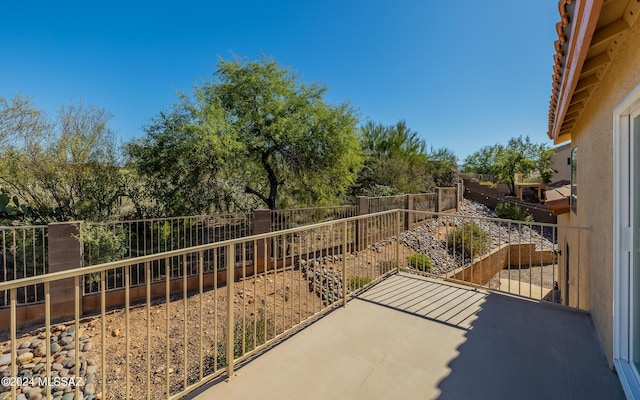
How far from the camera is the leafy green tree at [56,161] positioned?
5832 millimetres

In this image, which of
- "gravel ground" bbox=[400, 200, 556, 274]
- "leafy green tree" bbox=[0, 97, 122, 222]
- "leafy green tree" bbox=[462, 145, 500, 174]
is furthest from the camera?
"leafy green tree" bbox=[462, 145, 500, 174]

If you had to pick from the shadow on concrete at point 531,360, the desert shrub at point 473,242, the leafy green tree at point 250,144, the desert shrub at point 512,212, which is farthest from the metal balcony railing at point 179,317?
the desert shrub at point 512,212

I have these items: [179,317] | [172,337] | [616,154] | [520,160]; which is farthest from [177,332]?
[520,160]

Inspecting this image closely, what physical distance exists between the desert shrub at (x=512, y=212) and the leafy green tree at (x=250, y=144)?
10586 millimetres

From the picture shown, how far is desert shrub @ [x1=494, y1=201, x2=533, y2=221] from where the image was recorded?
1452cm

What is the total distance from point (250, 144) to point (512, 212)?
1416cm

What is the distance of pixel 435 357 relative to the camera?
236 centimetres

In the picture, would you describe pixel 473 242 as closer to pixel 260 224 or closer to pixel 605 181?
pixel 260 224

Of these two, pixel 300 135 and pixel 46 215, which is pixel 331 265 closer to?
pixel 300 135

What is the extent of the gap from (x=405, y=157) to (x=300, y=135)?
10.1 metres

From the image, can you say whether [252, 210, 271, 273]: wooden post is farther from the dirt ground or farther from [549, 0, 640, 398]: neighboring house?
[549, 0, 640, 398]: neighboring house

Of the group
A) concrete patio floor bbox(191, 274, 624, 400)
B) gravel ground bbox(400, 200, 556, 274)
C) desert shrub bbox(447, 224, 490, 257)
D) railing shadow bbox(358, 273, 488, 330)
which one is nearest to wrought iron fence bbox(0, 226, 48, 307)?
concrete patio floor bbox(191, 274, 624, 400)

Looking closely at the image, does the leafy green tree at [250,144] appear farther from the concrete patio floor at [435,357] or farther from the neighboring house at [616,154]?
the neighboring house at [616,154]

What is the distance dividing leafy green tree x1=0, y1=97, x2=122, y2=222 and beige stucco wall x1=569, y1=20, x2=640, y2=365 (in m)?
8.26
